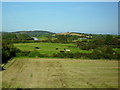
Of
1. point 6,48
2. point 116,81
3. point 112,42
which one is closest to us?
point 116,81

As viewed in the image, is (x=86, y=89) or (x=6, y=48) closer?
(x=86, y=89)

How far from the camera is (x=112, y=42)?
194 ft

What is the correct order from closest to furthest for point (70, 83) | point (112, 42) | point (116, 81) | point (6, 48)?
point (70, 83)
point (116, 81)
point (6, 48)
point (112, 42)

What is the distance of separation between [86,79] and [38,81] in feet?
17.5

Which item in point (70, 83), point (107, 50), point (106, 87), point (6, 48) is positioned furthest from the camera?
point (107, 50)

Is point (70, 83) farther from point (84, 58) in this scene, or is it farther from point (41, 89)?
point (84, 58)

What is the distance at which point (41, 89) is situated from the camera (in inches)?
514

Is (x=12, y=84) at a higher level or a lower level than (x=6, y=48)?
lower

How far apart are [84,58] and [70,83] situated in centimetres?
1846

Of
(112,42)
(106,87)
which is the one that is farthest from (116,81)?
(112,42)

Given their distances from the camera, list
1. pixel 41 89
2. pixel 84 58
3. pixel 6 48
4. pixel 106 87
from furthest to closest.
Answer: pixel 84 58, pixel 6 48, pixel 106 87, pixel 41 89

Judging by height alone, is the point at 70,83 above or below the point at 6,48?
below

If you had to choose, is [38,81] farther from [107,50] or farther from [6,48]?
[107,50]

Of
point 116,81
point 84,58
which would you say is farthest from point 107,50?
point 116,81
